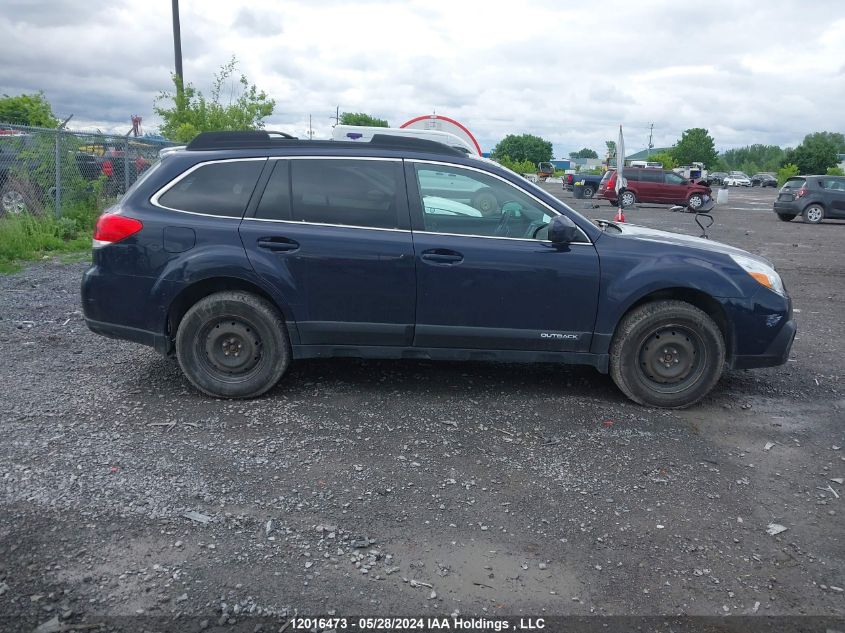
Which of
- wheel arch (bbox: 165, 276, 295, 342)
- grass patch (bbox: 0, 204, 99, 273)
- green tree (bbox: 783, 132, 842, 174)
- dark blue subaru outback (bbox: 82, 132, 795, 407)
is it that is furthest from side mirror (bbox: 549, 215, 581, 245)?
green tree (bbox: 783, 132, 842, 174)

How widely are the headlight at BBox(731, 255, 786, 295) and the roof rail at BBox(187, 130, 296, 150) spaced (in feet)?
11.1

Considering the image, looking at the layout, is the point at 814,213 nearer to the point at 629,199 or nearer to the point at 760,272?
the point at 629,199

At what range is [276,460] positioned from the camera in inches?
166

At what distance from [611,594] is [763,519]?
1158mm

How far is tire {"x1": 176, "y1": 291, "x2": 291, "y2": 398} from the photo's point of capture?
5.07 metres

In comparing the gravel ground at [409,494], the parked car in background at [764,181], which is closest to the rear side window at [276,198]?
the gravel ground at [409,494]

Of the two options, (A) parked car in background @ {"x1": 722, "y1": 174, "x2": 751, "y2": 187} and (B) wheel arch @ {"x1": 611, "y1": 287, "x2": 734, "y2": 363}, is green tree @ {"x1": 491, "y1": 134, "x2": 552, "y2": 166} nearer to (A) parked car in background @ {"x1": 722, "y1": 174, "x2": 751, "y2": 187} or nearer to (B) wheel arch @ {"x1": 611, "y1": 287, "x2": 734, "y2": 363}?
(A) parked car in background @ {"x1": 722, "y1": 174, "x2": 751, "y2": 187}

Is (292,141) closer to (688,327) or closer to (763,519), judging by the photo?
(688,327)

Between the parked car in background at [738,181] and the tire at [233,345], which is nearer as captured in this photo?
the tire at [233,345]

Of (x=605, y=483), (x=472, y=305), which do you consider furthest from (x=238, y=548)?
(x=472, y=305)

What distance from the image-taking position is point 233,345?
5184mm

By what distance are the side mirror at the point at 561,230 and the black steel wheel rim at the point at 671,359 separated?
0.90 metres

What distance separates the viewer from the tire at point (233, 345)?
5066 millimetres

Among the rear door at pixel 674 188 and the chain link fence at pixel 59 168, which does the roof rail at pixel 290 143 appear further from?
the rear door at pixel 674 188
